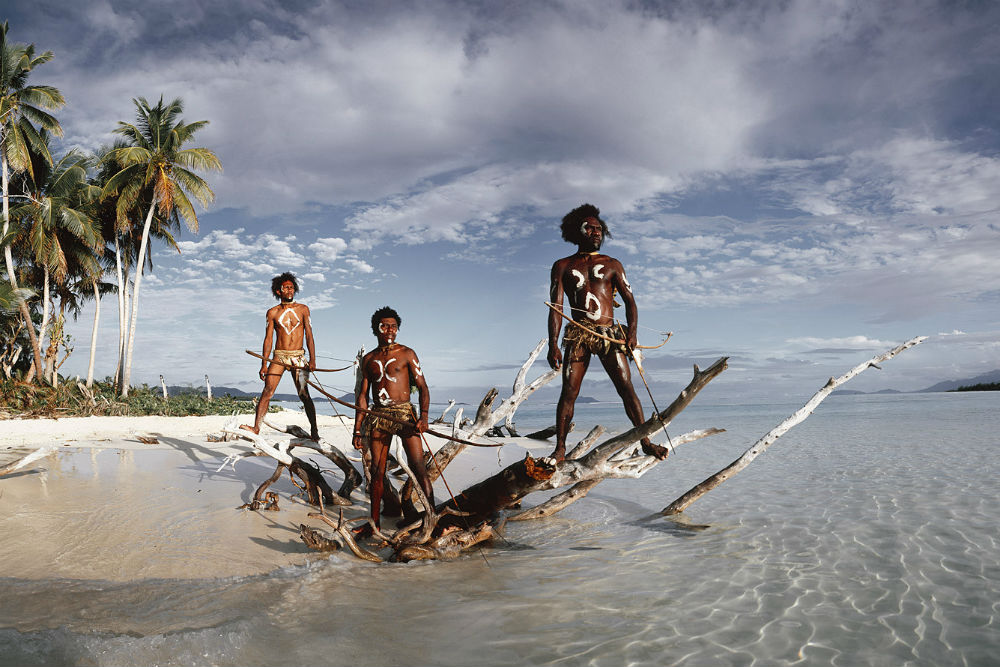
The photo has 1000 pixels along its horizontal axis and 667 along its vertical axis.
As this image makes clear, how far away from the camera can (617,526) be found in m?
7.73

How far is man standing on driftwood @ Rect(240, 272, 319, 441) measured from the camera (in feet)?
26.8

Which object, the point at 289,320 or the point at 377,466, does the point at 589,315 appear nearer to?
the point at 377,466

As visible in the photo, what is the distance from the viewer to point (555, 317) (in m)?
5.34

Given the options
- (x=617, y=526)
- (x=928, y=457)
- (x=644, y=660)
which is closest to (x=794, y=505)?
(x=617, y=526)

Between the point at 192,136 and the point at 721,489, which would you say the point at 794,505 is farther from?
the point at 192,136

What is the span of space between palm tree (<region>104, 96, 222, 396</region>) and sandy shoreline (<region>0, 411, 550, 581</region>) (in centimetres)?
1718

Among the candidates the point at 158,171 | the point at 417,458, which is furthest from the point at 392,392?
the point at 158,171

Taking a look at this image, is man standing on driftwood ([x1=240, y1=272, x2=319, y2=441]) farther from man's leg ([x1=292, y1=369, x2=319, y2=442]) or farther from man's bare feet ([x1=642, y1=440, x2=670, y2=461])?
man's bare feet ([x1=642, y1=440, x2=670, y2=461])

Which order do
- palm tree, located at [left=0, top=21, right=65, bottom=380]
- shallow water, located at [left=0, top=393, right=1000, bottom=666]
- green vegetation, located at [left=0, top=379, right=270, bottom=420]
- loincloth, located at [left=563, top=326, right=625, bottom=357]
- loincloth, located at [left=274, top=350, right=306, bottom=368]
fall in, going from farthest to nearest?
1. palm tree, located at [left=0, top=21, right=65, bottom=380]
2. green vegetation, located at [left=0, top=379, right=270, bottom=420]
3. loincloth, located at [left=274, top=350, right=306, bottom=368]
4. loincloth, located at [left=563, top=326, right=625, bottom=357]
5. shallow water, located at [left=0, top=393, right=1000, bottom=666]

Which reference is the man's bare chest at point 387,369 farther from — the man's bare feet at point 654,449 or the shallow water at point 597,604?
the man's bare feet at point 654,449

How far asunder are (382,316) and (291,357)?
106 inches

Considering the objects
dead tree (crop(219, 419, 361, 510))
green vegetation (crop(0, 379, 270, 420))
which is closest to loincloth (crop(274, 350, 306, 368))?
dead tree (crop(219, 419, 361, 510))

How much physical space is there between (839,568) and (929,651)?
175cm

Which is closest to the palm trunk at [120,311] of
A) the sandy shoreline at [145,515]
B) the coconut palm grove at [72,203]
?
the coconut palm grove at [72,203]
